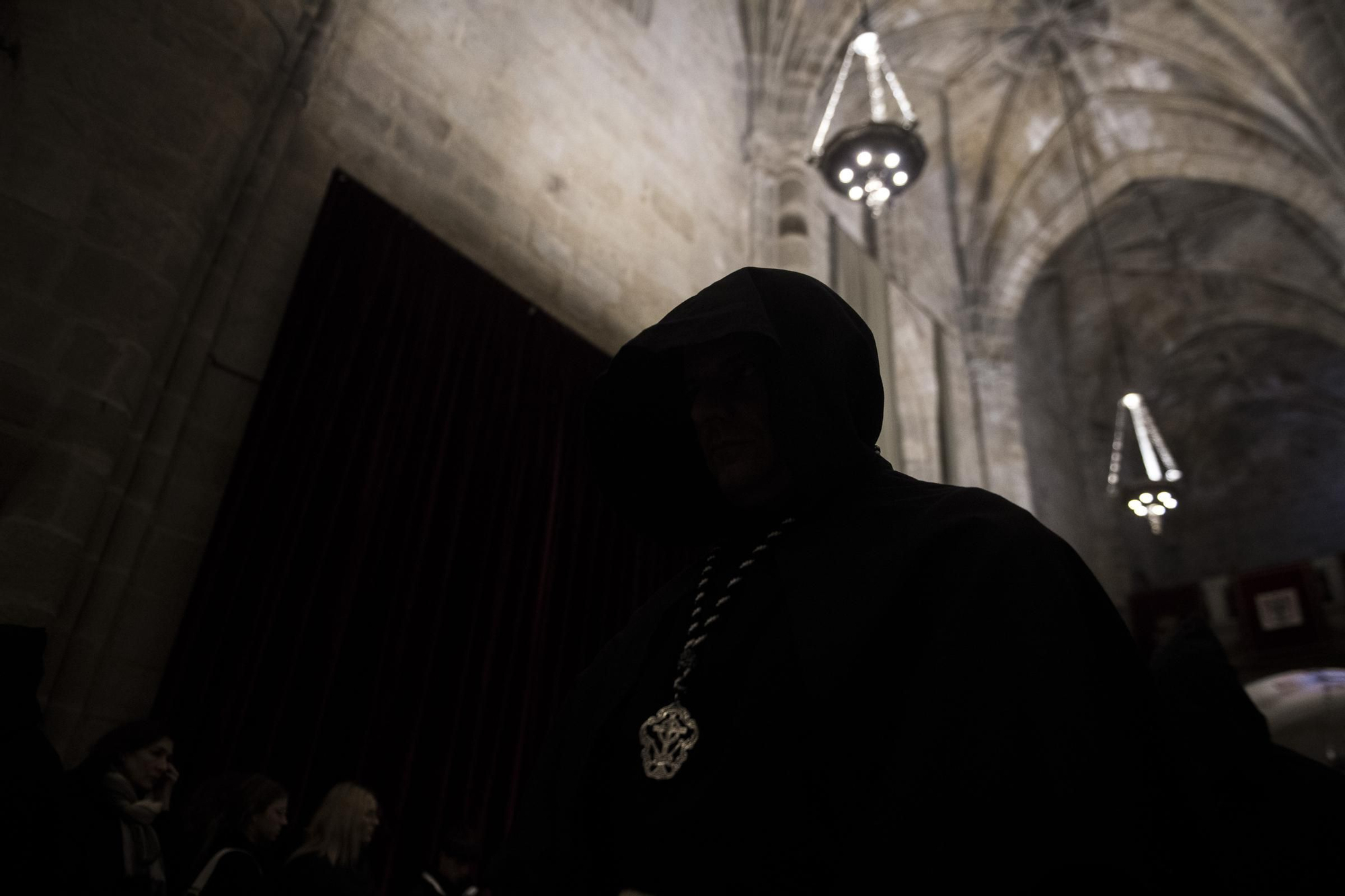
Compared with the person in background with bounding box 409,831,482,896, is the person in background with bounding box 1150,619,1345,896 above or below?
above

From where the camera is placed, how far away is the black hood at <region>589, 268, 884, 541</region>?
134 centimetres

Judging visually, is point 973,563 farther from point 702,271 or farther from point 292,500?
point 702,271

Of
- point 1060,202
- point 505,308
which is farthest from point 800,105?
point 1060,202

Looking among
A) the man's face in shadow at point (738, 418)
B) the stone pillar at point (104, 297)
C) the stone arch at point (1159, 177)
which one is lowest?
the man's face in shadow at point (738, 418)

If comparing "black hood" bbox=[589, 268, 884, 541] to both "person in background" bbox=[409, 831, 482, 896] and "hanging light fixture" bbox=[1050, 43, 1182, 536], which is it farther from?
"hanging light fixture" bbox=[1050, 43, 1182, 536]

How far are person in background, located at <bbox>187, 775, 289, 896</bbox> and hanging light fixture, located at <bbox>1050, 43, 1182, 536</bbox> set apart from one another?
1007 cm

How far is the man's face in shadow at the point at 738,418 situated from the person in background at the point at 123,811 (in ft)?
7.14

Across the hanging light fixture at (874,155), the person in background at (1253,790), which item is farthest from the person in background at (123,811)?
the hanging light fixture at (874,155)

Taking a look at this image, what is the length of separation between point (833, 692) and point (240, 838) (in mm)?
3012

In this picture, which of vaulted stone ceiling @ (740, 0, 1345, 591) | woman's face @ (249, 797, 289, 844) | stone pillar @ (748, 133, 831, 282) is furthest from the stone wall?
vaulted stone ceiling @ (740, 0, 1345, 591)

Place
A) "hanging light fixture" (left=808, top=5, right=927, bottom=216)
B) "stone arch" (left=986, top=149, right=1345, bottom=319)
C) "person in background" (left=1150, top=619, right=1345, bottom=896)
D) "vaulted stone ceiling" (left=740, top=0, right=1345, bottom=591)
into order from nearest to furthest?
"person in background" (left=1150, top=619, right=1345, bottom=896) → "hanging light fixture" (left=808, top=5, right=927, bottom=216) → "vaulted stone ceiling" (left=740, top=0, right=1345, bottom=591) → "stone arch" (left=986, top=149, right=1345, bottom=319)

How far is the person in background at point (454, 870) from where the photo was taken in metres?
4.30

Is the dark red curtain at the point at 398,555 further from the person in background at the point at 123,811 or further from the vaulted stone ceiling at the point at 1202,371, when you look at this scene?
the vaulted stone ceiling at the point at 1202,371

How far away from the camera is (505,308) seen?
5965 millimetres
